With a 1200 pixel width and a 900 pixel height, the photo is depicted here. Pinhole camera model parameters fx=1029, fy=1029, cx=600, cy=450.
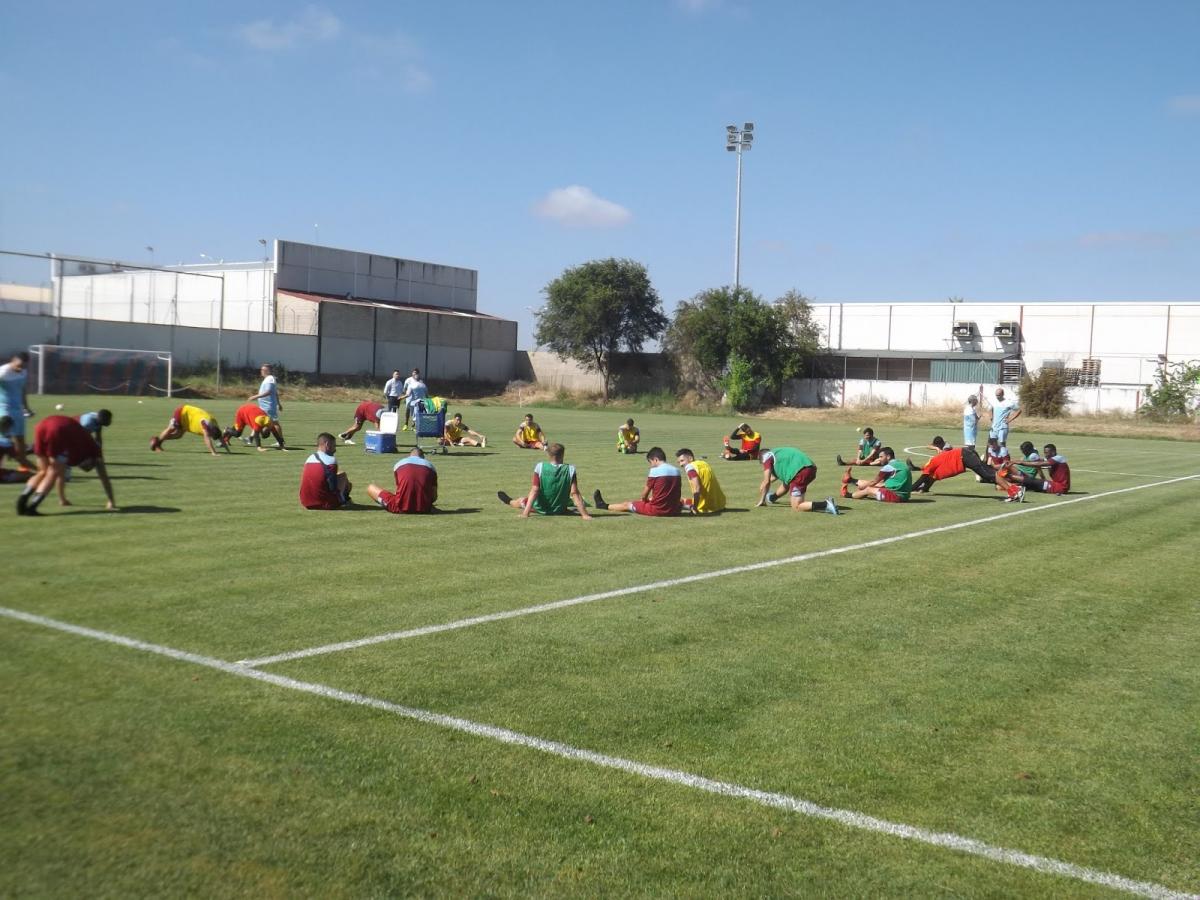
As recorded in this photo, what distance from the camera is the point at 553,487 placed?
15.0m

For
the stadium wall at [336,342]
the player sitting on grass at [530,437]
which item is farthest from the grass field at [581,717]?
the stadium wall at [336,342]

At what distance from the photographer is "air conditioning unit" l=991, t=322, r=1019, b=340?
6719 cm

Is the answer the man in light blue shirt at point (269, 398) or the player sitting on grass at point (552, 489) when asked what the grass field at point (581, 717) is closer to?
the player sitting on grass at point (552, 489)

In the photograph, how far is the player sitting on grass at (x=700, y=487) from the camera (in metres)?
15.5

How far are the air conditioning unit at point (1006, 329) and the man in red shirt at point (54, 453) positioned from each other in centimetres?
6408

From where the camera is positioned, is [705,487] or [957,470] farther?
[957,470]

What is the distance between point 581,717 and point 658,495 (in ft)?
30.2

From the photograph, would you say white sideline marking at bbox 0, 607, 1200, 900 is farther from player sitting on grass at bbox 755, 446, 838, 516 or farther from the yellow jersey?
player sitting on grass at bbox 755, 446, 838, 516

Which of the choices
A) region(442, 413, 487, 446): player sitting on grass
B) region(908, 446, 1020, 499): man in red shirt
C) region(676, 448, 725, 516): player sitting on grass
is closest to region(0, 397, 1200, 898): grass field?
region(676, 448, 725, 516): player sitting on grass

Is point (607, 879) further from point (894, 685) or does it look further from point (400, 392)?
point (400, 392)

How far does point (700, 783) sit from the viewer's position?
532 centimetres

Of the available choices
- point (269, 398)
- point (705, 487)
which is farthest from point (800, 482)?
point (269, 398)

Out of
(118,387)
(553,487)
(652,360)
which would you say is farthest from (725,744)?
(652,360)

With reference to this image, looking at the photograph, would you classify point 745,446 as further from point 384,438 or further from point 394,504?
point 394,504
